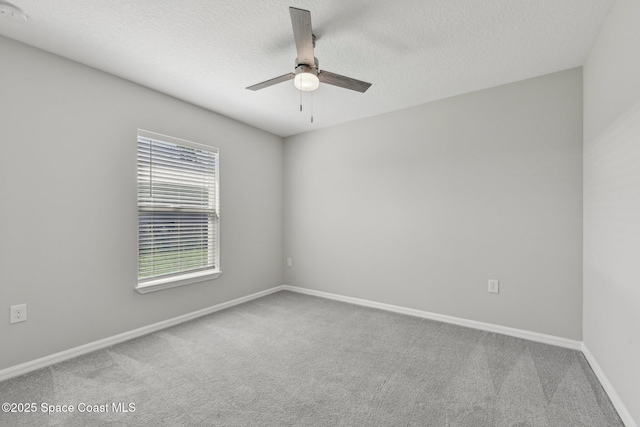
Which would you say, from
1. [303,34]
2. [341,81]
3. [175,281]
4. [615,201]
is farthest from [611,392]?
[175,281]

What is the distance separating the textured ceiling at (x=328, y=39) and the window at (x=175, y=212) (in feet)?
2.21

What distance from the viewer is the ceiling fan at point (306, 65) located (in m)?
1.55

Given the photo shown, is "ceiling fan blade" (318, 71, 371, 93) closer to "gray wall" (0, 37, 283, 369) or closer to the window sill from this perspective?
"gray wall" (0, 37, 283, 369)

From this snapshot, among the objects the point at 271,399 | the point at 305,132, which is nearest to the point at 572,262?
the point at 271,399

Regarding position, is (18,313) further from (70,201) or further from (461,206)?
(461,206)

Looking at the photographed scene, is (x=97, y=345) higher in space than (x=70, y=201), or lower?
lower

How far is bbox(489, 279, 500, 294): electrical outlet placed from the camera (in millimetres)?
2736

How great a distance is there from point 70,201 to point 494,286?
3875 millimetres

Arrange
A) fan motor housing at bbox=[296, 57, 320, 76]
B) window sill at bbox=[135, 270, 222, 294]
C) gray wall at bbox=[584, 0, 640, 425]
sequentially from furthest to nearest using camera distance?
window sill at bbox=[135, 270, 222, 294], fan motor housing at bbox=[296, 57, 320, 76], gray wall at bbox=[584, 0, 640, 425]

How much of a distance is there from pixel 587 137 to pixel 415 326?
7.35 feet

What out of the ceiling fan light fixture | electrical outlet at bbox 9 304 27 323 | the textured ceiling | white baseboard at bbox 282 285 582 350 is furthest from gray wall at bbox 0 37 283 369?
white baseboard at bbox 282 285 582 350

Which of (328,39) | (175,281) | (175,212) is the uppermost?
(328,39)

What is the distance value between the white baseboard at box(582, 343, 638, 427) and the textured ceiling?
92.9 inches

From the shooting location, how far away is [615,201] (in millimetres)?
1746
